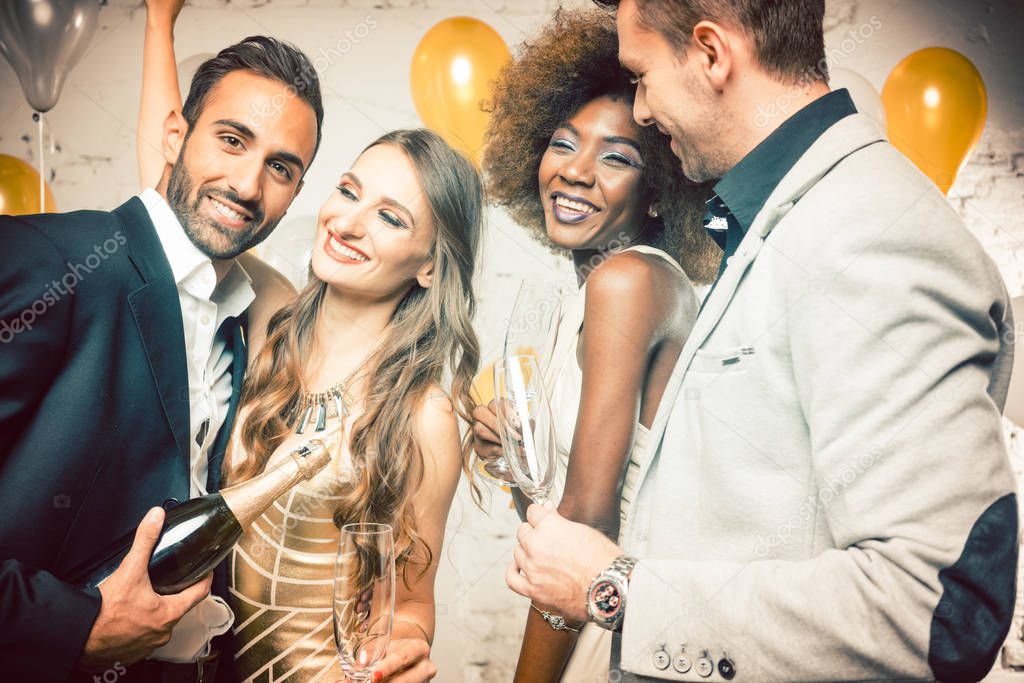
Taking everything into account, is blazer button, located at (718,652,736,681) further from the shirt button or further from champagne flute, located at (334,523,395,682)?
champagne flute, located at (334,523,395,682)

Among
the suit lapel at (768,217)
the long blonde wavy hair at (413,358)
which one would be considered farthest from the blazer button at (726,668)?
the long blonde wavy hair at (413,358)

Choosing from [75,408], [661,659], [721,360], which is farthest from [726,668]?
[75,408]

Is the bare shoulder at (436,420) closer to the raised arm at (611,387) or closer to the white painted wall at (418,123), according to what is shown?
the white painted wall at (418,123)

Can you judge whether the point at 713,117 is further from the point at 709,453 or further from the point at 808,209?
the point at 709,453

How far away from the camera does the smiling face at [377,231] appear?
218cm

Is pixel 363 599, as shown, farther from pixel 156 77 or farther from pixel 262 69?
pixel 156 77

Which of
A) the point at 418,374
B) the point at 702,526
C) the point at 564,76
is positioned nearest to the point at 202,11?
the point at 564,76

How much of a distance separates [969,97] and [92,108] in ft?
8.32

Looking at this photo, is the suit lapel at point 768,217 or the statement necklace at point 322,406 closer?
the suit lapel at point 768,217

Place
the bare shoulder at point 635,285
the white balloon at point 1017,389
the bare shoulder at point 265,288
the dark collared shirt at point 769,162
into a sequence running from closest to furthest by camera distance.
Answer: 1. the dark collared shirt at point 769,162
2. the bare shoulder at point 635,285
3. the white balloon at point 1017,389
4. the bare shoulder at point 265,288

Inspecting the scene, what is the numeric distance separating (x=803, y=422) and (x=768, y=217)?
396mm

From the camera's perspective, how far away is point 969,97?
2131 mm

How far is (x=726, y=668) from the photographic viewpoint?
136 cm

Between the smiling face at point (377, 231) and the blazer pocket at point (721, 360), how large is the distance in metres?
0.90
